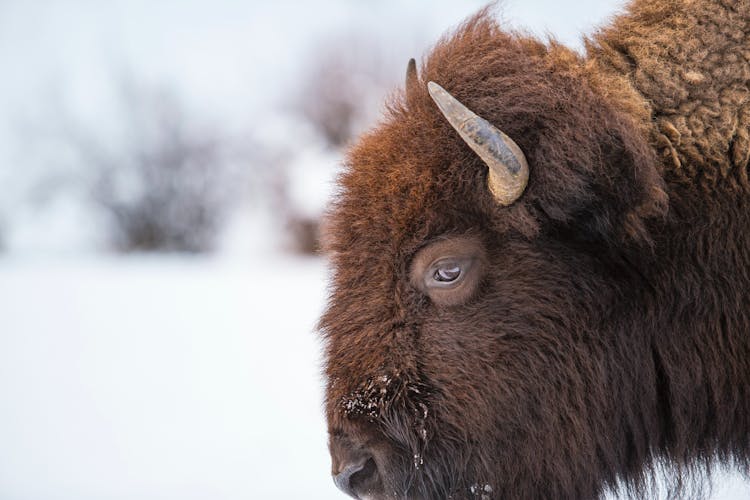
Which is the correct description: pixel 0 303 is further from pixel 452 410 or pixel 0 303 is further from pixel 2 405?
pixel 452 410

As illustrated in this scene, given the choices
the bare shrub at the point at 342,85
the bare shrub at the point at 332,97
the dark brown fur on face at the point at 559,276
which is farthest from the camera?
the bare shrub at the point at 342,85

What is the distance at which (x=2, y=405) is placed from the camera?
7461 millimetres

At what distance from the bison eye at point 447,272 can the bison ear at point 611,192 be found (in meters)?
0.39

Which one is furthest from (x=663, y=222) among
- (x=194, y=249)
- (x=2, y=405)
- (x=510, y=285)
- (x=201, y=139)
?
(x=201, y=139)

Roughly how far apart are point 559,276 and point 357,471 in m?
1.05

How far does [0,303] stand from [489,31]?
310 inches

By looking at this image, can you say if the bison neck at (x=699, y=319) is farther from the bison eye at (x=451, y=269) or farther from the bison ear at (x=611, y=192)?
the bison eye at (x=451, y=269)

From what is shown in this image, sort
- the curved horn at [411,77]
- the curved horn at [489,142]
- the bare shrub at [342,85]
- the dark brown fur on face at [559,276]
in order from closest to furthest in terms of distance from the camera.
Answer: the curved horn at [489,142] < the dark brown fur on face at [559,276] < the curved horn at [411,77] < the bare shrub at [342,85]

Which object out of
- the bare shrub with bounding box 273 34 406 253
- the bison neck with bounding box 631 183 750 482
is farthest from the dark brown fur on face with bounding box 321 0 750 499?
the bare shrub with bounding box 273 34 406 253

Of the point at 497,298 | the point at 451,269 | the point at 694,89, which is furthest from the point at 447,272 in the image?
the point at 694,89

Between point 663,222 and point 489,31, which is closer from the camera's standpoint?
point 663,222

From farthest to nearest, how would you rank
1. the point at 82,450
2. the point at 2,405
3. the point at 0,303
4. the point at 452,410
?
1. the point at 0,303
2. the point at 2,405
3. the point at 82,450
4. the point at 452,410

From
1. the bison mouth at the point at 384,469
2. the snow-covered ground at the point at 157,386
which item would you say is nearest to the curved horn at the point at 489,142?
the bison mouth at the point at 384,469

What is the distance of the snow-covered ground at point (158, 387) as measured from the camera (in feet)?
19.8
